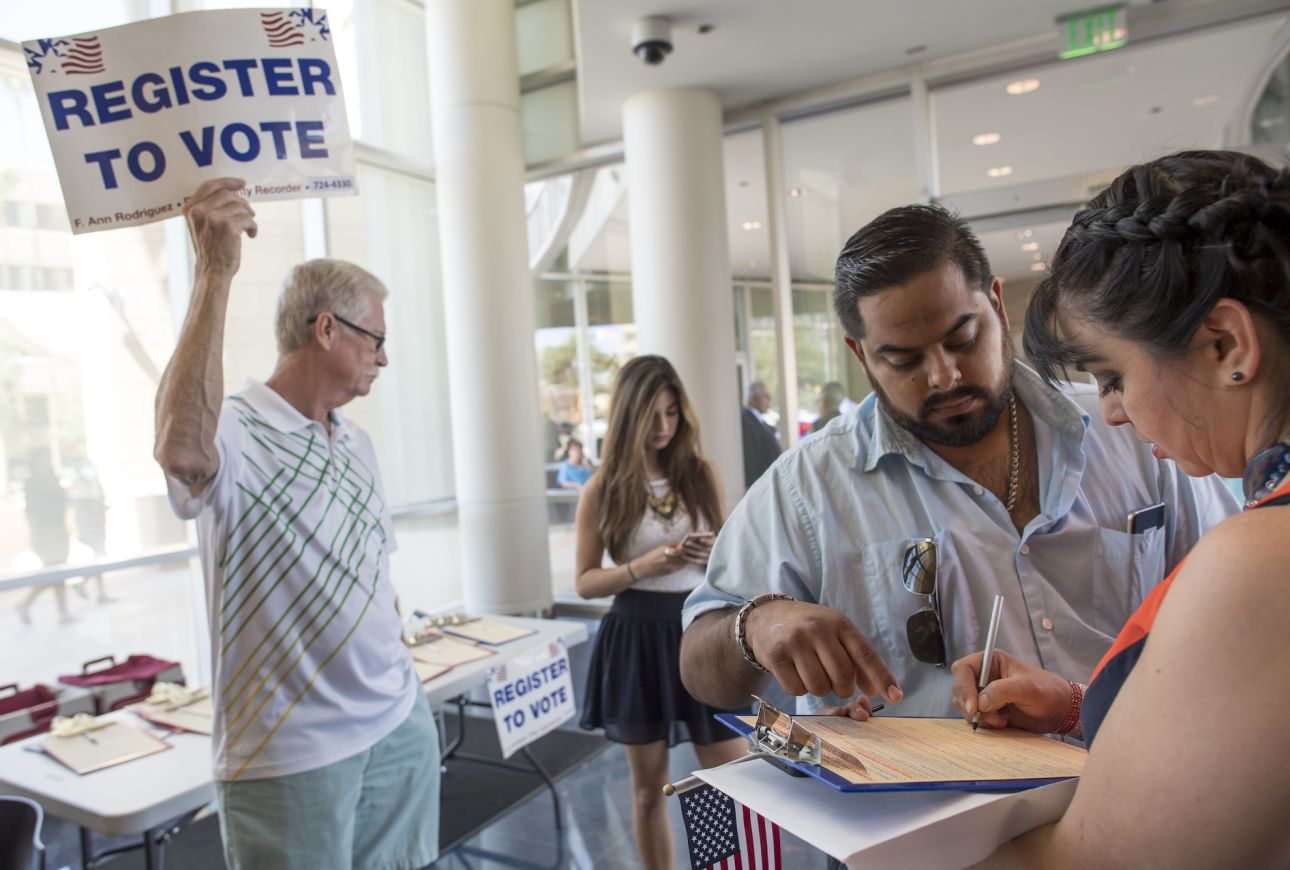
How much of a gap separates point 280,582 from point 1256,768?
1.73 meters

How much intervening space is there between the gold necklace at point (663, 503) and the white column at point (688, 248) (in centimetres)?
235

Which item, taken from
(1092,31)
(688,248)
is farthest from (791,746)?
(1092,31)

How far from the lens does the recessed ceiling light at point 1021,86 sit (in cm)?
488

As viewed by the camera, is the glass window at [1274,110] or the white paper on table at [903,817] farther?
the glass window at [1274,110]

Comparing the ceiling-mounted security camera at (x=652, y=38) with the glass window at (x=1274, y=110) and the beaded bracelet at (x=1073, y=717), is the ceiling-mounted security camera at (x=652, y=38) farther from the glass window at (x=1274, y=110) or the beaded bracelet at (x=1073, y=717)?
the beaded bracelet at (x=1073, y=717)

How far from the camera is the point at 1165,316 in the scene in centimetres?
71

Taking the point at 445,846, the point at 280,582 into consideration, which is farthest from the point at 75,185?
the point at 445,846

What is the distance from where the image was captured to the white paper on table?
65cm

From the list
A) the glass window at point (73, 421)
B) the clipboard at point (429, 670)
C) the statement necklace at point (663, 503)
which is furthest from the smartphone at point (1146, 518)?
the glass window at point (73, 421)

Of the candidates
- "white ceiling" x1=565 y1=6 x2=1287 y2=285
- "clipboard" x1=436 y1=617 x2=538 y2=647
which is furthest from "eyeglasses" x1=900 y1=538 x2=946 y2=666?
"white ceiling" x1=565 y1=6 x2=1287 y2=285

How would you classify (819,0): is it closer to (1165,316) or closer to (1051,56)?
(1051,56)

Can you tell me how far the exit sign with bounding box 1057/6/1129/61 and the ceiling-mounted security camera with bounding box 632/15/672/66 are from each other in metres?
2.09

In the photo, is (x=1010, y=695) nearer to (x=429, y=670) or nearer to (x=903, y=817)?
(x=903, y=817)

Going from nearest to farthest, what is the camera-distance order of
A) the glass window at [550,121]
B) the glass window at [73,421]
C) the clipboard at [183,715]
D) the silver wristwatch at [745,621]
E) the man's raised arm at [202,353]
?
the silver wristwatch at [745,621] < the man's raised arm at [202,353] < the clipboard at [183,715] < the glass window at [73,421] < the glass window at [550,121]
